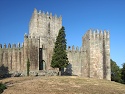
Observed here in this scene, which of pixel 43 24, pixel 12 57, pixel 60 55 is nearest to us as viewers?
pixel 60 55

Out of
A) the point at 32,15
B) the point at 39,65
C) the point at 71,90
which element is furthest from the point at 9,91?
the point at 32,15

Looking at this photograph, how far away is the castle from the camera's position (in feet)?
154

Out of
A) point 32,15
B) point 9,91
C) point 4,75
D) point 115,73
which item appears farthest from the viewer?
point 115,73

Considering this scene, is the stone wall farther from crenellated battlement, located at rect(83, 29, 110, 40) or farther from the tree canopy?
crenellated battlement, located at rect(83, 29, 110, 40)

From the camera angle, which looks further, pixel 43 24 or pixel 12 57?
pixel 43 24

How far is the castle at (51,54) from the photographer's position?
47000 millimetres

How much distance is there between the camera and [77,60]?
167ft

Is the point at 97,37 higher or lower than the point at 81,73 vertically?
higher

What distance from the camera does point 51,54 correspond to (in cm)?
5025

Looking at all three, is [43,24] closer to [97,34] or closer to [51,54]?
[51,54]

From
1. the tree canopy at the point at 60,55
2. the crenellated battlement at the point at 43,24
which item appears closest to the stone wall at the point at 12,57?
the crenellated battlement at the point at 43,24

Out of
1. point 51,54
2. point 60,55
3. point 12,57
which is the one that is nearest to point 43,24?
point 51,54

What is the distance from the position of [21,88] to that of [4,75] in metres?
17.1

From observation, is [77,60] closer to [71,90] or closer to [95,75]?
[95,75]
